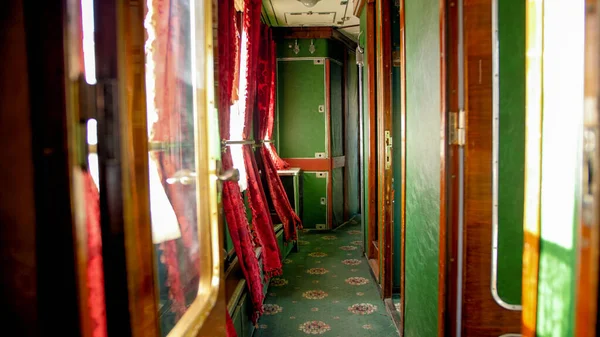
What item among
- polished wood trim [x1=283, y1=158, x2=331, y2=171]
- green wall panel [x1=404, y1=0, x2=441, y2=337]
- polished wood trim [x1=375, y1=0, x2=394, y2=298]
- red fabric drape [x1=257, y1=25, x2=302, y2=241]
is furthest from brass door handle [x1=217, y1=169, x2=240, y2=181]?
polished wood trim [x1=283, y1=158, x2=331, y2=171]

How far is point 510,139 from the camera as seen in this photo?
141cm

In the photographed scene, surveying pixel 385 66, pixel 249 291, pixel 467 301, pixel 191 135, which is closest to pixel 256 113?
pixel 385 66

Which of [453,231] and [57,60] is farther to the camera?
[453,231]

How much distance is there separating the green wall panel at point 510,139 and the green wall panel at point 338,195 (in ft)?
14.2

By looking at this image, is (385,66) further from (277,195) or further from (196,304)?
(196,304)

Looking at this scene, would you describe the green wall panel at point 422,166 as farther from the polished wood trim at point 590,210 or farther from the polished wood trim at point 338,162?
the polished wood trim at point 338,162

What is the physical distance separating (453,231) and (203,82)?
1.05m

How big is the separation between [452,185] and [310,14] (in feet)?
13.6

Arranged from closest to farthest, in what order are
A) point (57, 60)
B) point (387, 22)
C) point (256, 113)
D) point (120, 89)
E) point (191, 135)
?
1. point (57, 60)
2. point (120, 89)
3. point (191, 135)
4. point (387, 22)
5. point (256, 113)

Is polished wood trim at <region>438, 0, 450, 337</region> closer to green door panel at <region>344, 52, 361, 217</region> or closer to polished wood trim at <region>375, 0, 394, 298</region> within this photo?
polished wood trim at <region>375, 0, 394, 298</region>

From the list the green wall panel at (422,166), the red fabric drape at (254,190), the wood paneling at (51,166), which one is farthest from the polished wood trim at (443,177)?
the red fabric drape at (254,190)

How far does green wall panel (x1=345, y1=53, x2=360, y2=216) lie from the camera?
6258mm

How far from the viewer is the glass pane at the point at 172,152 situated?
1259 mm

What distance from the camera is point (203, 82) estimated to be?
51.5 inches
